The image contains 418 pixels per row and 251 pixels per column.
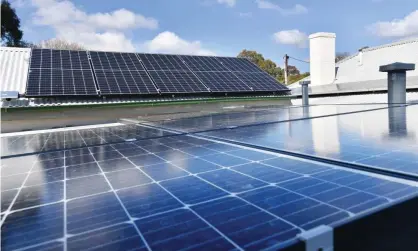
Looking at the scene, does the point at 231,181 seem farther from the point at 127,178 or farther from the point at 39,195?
the point at 39,195

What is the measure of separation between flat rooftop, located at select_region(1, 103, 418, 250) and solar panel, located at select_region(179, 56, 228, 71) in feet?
43.4

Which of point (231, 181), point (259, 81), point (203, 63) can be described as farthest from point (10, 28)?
point (231, 181)

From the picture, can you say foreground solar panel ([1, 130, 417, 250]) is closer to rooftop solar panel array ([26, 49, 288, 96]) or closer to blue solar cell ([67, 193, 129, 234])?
blue solar cell ([67, 193, 129, 234])

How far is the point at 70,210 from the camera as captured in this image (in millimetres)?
2434

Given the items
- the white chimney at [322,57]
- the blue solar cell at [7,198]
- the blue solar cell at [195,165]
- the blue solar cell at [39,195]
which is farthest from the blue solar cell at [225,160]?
the white chimney at [322,57]

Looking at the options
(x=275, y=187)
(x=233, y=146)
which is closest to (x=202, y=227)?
(x=275, y=187)

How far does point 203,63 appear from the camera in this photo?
18250 millimetres

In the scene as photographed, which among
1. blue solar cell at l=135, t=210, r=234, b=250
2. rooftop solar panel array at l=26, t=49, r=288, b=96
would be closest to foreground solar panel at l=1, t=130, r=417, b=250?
blue solar cell at l=135, t=210, r=234, b=250

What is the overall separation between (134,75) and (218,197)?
42.9 ft

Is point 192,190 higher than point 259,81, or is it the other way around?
point 259,81

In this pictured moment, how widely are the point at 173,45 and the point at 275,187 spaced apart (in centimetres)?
4855

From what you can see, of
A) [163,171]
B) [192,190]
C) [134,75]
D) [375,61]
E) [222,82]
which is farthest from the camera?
[375,61]

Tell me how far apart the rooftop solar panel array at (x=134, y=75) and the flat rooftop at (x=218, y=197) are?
8.69 meters

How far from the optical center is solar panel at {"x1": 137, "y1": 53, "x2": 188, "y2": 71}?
16.2 m
